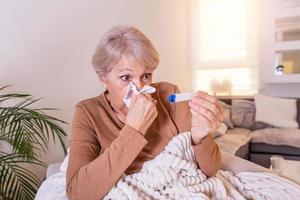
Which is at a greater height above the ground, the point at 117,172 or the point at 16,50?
the point at 16,50

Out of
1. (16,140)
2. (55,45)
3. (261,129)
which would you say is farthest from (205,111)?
(261,129)

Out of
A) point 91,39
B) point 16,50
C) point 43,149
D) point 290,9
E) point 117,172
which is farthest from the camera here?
point 290,9

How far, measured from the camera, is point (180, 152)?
3.15 feet

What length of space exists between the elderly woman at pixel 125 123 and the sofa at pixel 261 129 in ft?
4.35

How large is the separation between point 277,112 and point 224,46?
3.53 ft

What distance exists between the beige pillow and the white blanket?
208 cm

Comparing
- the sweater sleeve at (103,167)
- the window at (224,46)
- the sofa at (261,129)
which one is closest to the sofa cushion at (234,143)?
the sofa at (261,129)

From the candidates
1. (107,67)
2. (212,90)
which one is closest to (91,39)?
(107,67)

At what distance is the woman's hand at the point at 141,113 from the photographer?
881mm

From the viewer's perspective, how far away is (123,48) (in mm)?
994

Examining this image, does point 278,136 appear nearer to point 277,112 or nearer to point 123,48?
point 277,112

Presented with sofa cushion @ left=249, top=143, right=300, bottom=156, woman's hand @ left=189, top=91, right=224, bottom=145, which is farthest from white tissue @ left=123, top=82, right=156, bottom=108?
sofa cushion @ left=249, top=143, right=300, bottom=156

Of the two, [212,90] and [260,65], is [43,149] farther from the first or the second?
[260,65]

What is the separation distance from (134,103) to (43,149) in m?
0.99
